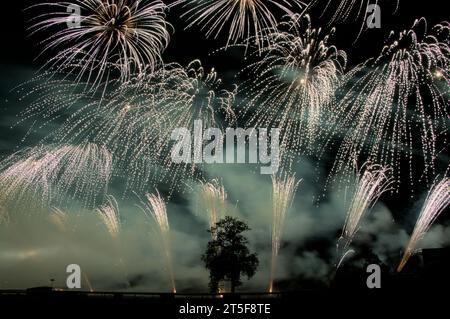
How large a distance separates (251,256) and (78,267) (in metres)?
21.0

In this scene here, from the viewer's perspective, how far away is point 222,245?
153 feet

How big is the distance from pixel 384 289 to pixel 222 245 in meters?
24.8
